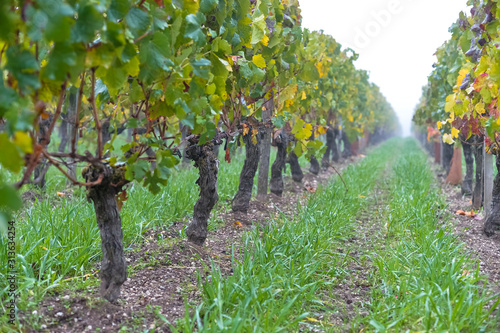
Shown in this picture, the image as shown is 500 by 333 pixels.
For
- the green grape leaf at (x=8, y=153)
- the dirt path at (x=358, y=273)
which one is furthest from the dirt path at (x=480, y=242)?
the green grape leaf at (x=8, y=153)

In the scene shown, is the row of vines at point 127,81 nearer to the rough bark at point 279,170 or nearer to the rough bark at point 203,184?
the rough bark at point 203,184

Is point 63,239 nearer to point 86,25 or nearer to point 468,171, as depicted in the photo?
point 86,25

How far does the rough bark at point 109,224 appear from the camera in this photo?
2.17 meters

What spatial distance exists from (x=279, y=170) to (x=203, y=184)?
303cm

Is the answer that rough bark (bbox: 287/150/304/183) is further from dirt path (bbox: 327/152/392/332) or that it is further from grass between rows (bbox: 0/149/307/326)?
grass between rows (bbox: 0/149/307/326)

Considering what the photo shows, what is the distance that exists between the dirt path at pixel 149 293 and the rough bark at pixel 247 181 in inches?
27.7

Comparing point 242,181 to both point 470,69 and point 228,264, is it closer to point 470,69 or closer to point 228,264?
point 228,264

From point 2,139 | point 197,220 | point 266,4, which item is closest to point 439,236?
point 197,220

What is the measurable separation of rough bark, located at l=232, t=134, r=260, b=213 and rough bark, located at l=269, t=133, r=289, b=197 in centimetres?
131

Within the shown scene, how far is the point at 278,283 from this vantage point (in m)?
2.72

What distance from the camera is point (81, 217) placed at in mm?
3465

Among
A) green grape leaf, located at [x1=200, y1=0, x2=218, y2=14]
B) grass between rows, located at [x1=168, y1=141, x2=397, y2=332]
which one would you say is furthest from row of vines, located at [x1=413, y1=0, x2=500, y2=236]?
green grape leaf, located at [x1=200, y1=0, x2=218, y2=14]

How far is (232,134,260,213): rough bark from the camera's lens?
495 cm

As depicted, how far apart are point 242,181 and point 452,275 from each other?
2752 millimetres
